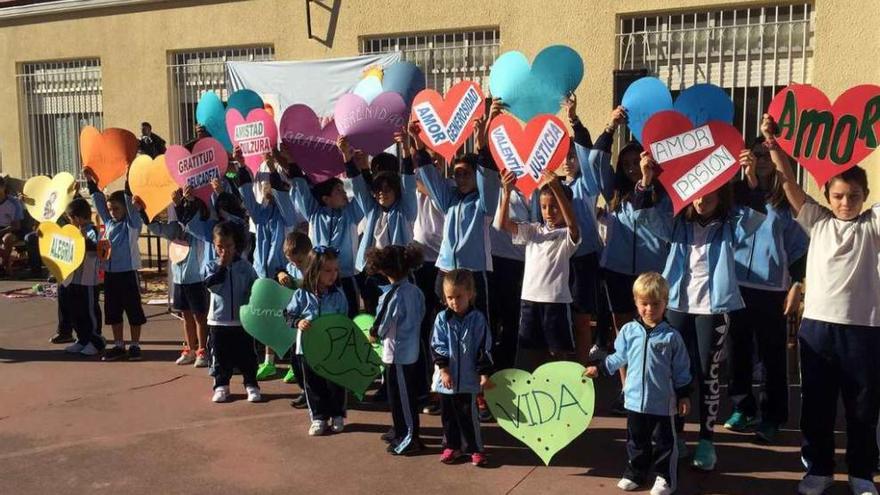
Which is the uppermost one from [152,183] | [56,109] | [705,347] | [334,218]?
[56,109]

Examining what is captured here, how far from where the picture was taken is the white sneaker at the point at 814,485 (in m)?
3.98

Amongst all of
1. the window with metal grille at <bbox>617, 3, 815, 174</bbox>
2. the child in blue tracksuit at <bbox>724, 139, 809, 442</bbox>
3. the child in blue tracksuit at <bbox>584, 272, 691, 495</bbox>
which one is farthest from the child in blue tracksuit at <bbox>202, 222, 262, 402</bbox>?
the window with metal grille at <bbox>617, 3, 815, 174</bbox>

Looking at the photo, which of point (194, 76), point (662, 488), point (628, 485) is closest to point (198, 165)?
point (628, 485)

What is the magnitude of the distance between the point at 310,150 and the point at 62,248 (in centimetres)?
257

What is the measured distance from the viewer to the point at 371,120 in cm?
567

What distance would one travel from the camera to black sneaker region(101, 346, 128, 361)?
6.90 meters

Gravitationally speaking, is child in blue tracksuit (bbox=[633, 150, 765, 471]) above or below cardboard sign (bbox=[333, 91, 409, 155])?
below

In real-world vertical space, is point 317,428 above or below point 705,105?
below

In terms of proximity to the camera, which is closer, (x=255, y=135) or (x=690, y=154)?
(x=690, y=154)

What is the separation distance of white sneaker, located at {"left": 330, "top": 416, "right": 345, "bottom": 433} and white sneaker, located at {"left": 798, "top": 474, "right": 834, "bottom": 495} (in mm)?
2531

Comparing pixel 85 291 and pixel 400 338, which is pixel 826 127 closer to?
pixel 400 338

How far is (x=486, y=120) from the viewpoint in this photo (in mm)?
5492

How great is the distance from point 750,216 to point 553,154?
3.61 feet

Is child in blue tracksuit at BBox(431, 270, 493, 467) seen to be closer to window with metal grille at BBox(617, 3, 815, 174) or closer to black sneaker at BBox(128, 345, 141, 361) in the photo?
black sneaker at BBox(128, 345, 141, 361)
